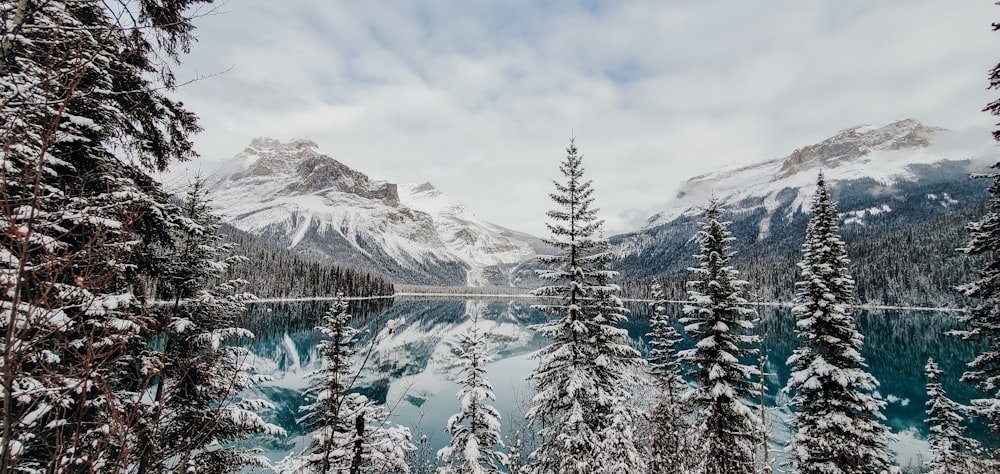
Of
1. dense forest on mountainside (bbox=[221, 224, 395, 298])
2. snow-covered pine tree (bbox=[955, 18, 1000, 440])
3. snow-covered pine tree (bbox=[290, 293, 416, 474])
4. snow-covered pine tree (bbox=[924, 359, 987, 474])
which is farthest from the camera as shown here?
dense forest on mountainside (bbox=[221, 224, 395, 298])

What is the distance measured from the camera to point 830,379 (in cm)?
1506

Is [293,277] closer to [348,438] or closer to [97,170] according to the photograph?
→ [348,438]

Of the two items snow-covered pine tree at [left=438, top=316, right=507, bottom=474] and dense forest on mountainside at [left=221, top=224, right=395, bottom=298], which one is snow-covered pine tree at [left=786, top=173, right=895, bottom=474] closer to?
snow-covered pine tree at [left=438, top=316, right=507, bottom=474]

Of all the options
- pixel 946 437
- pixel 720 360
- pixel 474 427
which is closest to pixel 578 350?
pixel 474 427

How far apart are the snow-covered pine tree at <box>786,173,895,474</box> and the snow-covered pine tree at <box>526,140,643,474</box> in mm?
6134

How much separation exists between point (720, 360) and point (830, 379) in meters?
3.46

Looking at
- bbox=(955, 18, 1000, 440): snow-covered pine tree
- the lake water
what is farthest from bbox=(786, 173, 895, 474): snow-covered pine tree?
the lake water

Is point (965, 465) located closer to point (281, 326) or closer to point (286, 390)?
point (286, 390)

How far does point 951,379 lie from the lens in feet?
153

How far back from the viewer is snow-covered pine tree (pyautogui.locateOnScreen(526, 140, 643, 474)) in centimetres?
1408

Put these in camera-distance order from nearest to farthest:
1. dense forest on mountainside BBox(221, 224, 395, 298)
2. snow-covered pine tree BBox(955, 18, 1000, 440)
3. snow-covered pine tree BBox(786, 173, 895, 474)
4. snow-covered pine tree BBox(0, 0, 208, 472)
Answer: snow-covered pine tree BBox(0, 0, 208, 472) → snow-covered pine tree BBox(955, 18, 1000, 440) → snow-covered pine tree BBox(786, 173, 895, 474) → dense forest on mountainside BBox(221, 224, 395, 298)

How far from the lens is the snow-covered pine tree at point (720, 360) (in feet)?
51.2

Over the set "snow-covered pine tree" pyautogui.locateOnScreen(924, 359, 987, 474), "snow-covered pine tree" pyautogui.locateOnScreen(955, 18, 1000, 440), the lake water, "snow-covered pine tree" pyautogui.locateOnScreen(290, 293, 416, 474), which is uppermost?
"snow-covered pine tree" pyautogui.locateOnScreen(955, 18, 1000, 440)

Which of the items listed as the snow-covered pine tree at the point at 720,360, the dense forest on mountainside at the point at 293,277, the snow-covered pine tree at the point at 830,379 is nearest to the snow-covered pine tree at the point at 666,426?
the snow-covered pine tree at the point at 720,360
